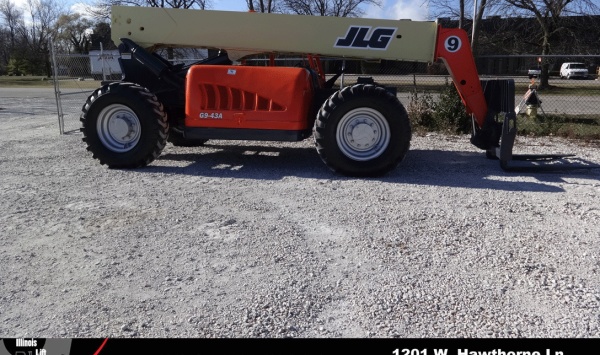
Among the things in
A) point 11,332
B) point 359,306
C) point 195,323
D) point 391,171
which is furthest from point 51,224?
point 391,171

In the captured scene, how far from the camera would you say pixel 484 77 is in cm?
1357

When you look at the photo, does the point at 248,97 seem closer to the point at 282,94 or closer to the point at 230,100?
the point at 230,100

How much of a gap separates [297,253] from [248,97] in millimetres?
3770

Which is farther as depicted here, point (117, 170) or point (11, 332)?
point (117, 170)

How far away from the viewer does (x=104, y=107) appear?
25.8 feet

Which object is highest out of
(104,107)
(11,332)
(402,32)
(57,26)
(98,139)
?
(57,26)

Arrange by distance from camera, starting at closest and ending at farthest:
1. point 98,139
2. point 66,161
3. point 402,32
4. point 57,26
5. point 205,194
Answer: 1. point 205,194
2. point 402,32
3. point 98,139
4. point 66,161
5. point 57,26

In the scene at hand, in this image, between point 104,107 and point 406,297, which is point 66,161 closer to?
point 104,107

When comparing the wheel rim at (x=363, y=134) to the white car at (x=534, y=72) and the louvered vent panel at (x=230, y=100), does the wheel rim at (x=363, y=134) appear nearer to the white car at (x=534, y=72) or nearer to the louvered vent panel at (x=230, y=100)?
the louvered vent panel at (x=230, y=100)

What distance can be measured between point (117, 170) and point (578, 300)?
6335 mm

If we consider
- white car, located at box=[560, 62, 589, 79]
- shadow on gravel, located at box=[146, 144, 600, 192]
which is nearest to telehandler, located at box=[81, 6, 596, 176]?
shadow on gravel, located at box=[146, 144, 600, 192]

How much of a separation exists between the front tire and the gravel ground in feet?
1.03

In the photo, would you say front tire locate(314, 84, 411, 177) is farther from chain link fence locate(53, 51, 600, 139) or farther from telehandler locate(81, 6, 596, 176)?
chain link fence locate(53, 51, 600, 139)

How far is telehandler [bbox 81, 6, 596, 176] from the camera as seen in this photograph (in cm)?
722
